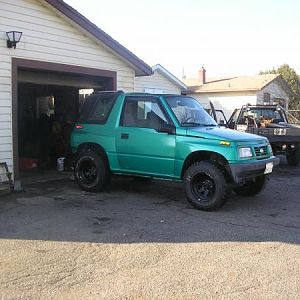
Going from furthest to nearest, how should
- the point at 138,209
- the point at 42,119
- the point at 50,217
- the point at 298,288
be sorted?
1. the point at 42,119
2. the point at 138,209
3. the point at 50,217
4. the point at 298,288

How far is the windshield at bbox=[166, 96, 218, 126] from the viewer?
881 cm

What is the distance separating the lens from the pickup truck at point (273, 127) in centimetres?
1426

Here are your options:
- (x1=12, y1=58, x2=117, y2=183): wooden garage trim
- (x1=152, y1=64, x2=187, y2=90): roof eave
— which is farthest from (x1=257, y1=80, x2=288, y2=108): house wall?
(x1=12, y1=58, x2=117, y2=183): wooden garage trim

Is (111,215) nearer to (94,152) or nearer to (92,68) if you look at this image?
(94,152)

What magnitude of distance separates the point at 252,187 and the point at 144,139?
2404 mm

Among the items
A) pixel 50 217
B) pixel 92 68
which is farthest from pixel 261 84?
pixel 50 217

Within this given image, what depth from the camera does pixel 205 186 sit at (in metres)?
8.26

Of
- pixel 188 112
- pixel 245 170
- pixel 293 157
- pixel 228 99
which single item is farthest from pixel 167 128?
pixel 228 99

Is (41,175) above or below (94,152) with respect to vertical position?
below

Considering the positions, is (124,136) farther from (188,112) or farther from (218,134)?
(218,134)

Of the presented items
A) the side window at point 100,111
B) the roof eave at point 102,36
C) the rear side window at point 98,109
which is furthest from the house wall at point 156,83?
the side window at point 100,111

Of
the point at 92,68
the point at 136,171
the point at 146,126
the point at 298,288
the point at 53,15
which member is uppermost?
the point at 53,15

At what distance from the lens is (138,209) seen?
325 inches

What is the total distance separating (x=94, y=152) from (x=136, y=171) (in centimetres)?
112
